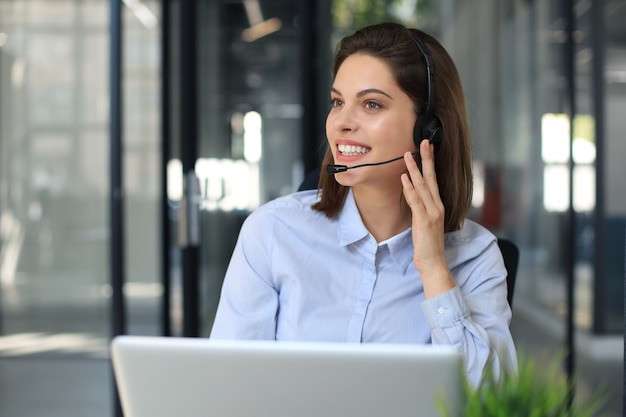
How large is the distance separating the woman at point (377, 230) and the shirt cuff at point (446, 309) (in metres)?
0.06

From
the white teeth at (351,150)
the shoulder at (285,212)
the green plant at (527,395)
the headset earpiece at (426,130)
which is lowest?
the green plant at (527,395)

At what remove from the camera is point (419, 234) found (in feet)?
4.69

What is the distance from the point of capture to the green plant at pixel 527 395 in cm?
67

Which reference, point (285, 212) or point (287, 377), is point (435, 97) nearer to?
point (285, 212)

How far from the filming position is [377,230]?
1625 mm

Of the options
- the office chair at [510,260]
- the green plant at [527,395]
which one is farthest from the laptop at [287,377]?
the office chair at [510,260]

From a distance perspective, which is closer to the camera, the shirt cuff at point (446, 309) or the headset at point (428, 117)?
the shirt cuff at point (446, 309)

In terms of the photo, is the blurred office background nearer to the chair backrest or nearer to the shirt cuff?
the chair backrest

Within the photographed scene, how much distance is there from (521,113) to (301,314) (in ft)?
16.6

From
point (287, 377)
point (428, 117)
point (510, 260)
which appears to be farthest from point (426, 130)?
point (287, 377)

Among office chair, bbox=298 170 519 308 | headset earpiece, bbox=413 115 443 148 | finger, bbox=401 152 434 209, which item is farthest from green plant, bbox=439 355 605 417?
office chair, bbox=298 170 519 308

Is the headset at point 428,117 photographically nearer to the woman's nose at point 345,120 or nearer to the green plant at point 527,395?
the woman's nose at point 345,120

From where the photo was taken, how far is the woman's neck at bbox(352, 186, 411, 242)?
5.33 feet

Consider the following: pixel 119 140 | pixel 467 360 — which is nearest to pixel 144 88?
pixel 119 140
